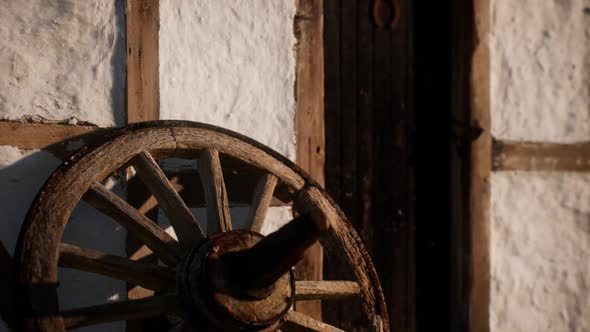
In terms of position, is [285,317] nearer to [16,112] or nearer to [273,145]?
[273,145]

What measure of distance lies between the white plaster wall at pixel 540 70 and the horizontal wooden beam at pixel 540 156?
4 centimetres

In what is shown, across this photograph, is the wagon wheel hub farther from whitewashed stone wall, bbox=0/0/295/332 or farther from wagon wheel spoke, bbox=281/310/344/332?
whitewashed stone wall, bbox=0/0/295/332

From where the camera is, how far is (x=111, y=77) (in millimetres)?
2170

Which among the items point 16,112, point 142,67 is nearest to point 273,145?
point 142,67

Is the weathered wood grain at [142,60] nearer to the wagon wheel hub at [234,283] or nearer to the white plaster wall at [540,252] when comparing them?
the wagon wheel hub at [234,283]

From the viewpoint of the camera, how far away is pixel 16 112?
203cm

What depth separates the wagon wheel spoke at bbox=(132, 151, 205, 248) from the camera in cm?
187

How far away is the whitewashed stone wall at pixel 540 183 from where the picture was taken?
2.99 m

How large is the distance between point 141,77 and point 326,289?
983 mm

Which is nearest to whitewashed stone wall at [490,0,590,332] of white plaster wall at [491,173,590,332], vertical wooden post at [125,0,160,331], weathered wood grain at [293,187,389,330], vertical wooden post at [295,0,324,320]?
white plaster wall at [491,173,590,332]

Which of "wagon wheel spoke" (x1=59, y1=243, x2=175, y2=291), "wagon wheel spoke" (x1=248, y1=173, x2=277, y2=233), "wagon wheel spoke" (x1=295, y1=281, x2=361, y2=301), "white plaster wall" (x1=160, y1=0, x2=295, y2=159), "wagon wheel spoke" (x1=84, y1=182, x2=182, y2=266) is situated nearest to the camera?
Result: "wagon wheel spoke" (x1=59, y1=243, x2=175, y2=291)

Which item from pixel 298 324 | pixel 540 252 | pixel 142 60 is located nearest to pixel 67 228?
pixel 142 60

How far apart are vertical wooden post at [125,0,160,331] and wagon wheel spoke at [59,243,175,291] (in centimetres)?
39

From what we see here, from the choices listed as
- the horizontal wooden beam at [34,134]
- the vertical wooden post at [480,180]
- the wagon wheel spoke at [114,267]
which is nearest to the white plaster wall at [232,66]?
the horizontal wooden beam at [34,134]
